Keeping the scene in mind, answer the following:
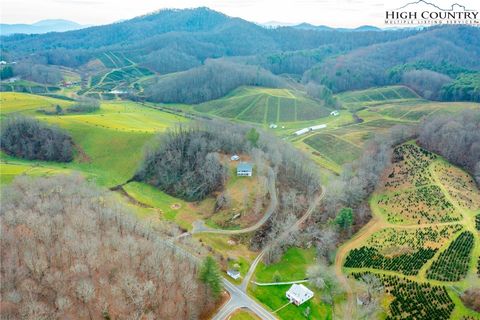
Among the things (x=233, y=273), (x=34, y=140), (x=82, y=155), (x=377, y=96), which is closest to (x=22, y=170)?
(x=82, y=155)

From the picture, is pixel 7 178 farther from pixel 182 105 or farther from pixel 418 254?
pixel 182 105

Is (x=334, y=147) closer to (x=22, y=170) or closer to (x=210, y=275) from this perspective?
(x=210, y=275)

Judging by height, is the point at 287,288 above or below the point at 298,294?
below

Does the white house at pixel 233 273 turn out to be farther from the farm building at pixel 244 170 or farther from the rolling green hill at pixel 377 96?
the rolling green hill at pixel 377 96

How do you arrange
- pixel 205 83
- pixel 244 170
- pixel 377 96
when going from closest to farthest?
pixel 244 170 < pixel 377 96 < pixel 205 83

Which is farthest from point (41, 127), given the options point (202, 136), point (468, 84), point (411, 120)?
point (468, 84)

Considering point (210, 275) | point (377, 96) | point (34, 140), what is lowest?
point (210, 275)

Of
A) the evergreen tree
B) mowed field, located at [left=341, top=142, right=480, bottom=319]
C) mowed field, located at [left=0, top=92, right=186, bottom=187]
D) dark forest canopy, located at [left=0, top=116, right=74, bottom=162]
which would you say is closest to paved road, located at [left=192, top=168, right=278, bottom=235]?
mowed field, located at [left=341, top=142, right=480, bottom=319]
